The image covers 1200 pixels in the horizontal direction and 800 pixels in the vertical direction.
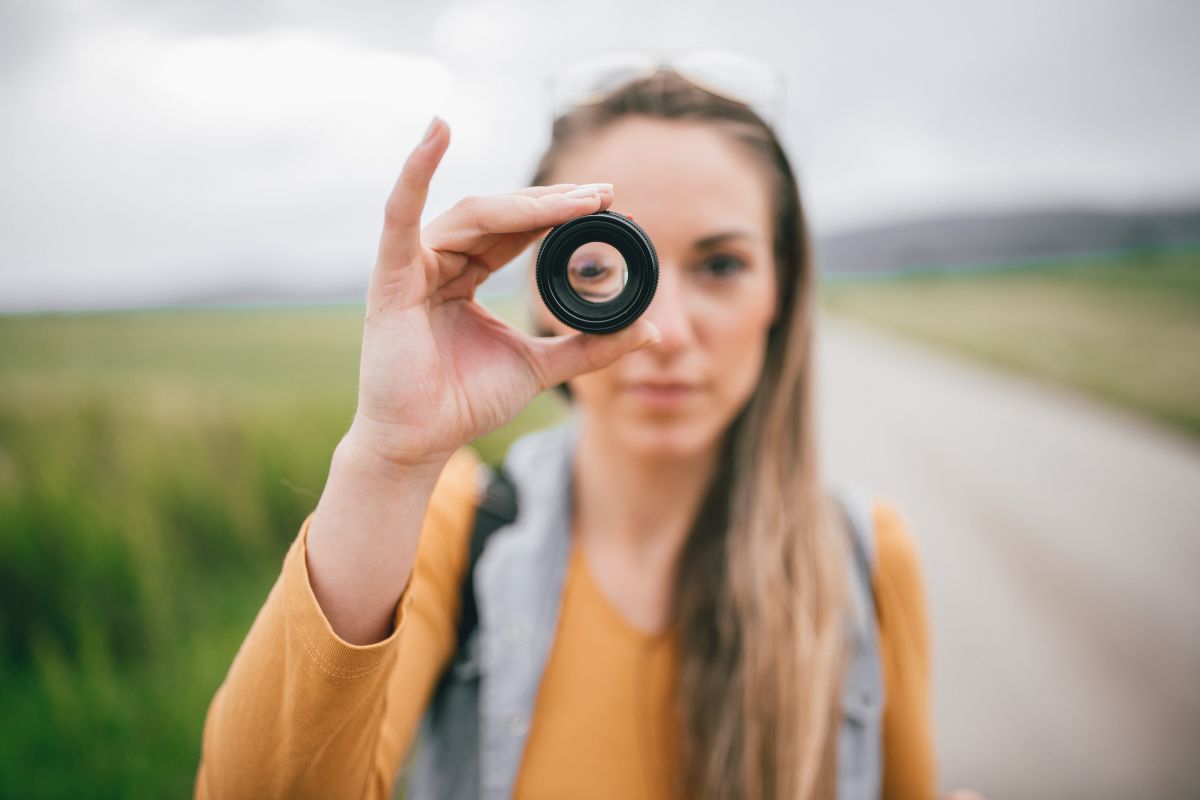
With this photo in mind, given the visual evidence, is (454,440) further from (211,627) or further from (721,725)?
(211,627)

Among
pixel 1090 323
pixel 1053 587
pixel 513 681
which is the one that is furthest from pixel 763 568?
pixel 1090 323

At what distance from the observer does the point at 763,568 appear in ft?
6.97

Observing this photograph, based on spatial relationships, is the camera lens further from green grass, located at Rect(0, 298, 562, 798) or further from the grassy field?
green grass, located at Rect(0, 298, 562, 798)

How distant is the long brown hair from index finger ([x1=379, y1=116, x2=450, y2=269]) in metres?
1.00

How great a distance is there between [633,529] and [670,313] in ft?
2.47

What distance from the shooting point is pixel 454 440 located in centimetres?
148

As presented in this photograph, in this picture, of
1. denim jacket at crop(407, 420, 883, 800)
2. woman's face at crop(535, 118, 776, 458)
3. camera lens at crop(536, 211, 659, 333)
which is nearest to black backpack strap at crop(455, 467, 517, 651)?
denim jacket at crop(407, 420, 883, 800)

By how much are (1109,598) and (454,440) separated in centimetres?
539

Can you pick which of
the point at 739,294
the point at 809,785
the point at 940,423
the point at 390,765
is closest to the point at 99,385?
the point at 390,765

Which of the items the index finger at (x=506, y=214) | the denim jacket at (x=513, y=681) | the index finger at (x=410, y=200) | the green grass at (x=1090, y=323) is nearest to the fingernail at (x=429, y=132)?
the index finger at (x=410, y=200)

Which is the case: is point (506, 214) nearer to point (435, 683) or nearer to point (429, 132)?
point (429, 132)

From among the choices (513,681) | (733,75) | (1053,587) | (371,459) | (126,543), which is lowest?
(1053,587)

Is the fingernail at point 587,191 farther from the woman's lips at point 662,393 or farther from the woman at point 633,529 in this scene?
the woman's lips at point 662,393

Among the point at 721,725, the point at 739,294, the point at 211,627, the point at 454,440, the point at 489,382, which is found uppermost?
the point at 739,294
